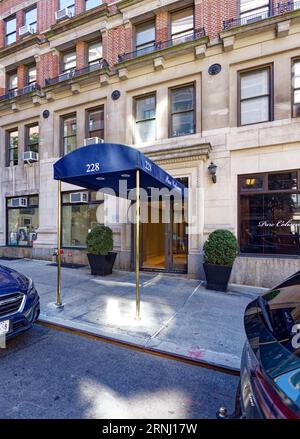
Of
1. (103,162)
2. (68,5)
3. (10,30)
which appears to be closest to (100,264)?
(103,162)

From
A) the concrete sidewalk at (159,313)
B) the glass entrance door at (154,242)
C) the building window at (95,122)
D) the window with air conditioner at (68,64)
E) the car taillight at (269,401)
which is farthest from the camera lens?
the window with air conditioner at (68,64)

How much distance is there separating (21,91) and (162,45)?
314 inches

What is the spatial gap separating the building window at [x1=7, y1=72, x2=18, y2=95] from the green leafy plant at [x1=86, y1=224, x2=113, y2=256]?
1052 cm

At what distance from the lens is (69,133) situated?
12.0 m

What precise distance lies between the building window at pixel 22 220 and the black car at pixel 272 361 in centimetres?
1248

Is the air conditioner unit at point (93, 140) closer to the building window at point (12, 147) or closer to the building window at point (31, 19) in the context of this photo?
the building window at point (12, 147)

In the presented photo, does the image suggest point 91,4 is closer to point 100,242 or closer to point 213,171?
point 213,171

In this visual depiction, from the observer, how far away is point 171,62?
9297mm

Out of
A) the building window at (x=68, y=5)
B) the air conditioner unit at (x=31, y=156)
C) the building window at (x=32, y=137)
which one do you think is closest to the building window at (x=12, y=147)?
the building window at (x=32, y=137)

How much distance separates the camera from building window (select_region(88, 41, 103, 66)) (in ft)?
36.7

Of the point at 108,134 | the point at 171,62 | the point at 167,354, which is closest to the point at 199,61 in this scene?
the point at 171,62

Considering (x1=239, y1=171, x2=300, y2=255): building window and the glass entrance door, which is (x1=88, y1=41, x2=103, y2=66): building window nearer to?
the glass entrance door

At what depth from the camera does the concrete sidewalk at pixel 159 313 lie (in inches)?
158
